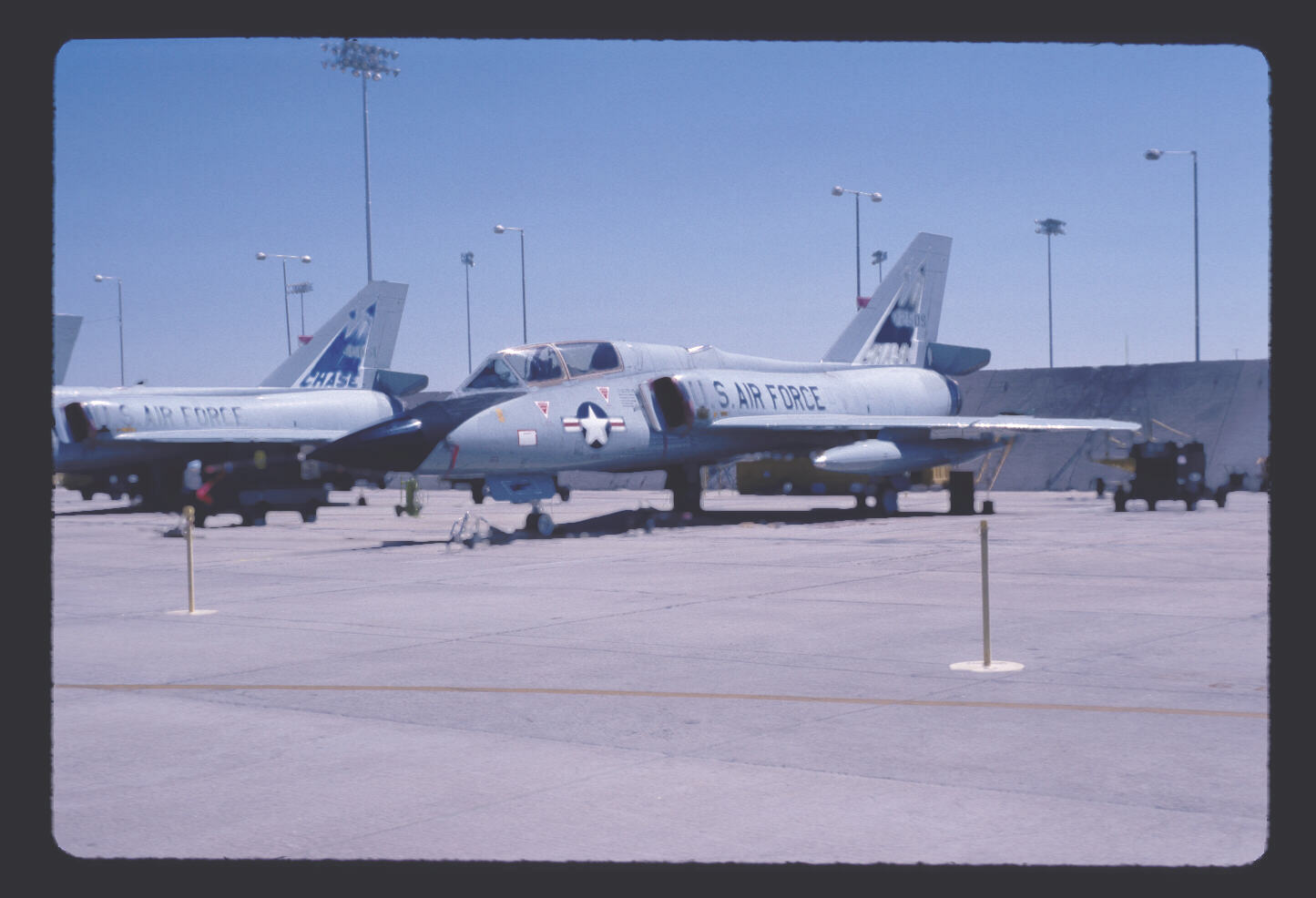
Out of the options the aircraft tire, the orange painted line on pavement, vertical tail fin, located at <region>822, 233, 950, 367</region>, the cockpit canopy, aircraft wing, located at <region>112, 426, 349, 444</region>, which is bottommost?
the aircraft tire

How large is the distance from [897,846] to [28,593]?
3173mm

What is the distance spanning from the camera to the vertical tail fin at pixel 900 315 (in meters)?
31.3

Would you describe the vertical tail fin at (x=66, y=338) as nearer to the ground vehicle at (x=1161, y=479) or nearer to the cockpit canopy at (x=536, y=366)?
the cockpit canopy at (x=536, y=366)

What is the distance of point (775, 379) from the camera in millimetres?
26547

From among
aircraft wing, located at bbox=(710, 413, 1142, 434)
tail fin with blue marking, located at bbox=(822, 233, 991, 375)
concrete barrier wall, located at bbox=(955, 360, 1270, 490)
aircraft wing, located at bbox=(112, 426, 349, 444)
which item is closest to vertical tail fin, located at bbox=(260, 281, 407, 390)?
aircraft wing, located at bbox=(112, 426, 349, 444)

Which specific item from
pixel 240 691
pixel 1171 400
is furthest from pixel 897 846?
pixel 1171 400

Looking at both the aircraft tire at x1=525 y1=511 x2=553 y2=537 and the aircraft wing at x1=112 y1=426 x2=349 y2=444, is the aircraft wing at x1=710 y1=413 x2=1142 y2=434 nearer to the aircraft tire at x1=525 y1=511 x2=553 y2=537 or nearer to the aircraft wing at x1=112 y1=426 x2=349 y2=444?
the aircraft tire at x1=525 y1=511 x2=553 y2=537

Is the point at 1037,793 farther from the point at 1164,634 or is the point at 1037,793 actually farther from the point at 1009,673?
the point at 1164,634

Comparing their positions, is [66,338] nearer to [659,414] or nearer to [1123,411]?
[659,414]

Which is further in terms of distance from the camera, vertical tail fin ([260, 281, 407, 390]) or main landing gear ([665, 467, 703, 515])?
vertical tail fin ([260, 281, 407, 390])

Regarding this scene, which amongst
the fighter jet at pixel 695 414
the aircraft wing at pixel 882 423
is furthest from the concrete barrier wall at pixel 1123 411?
the aircraft wing at pixel 882 423

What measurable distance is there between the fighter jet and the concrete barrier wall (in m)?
10.4

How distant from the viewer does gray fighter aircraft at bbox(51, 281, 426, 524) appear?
29031 mm

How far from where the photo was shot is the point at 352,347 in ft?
130
